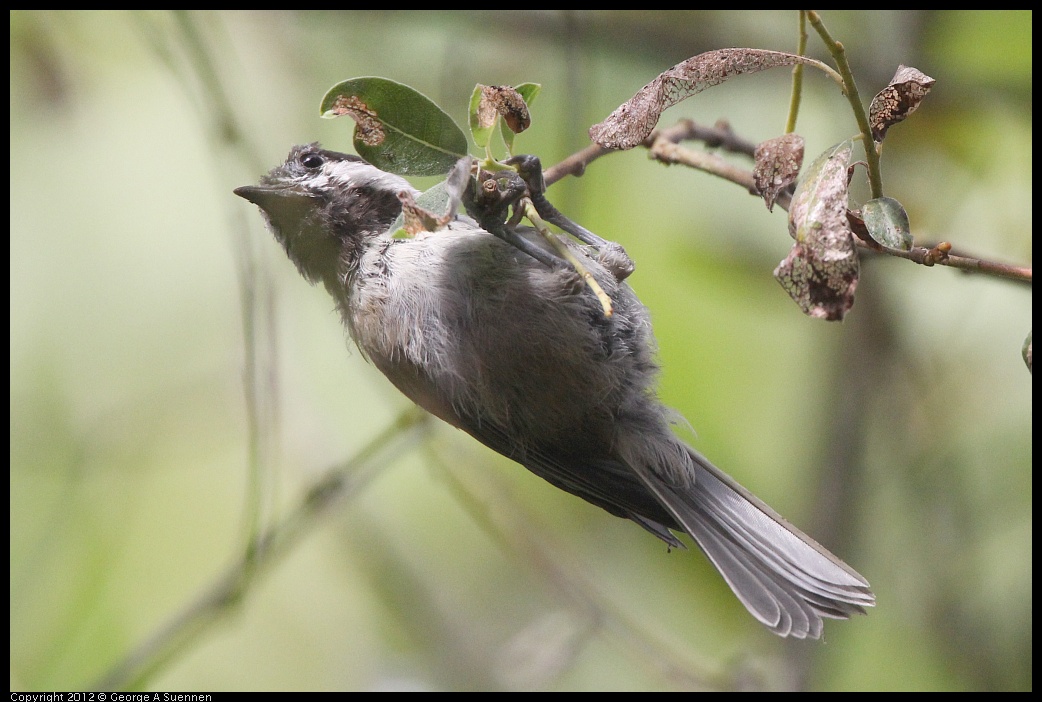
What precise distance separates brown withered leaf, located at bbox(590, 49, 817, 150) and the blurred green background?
1696 millimetres

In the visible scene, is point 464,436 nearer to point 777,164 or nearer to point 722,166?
point 722,166

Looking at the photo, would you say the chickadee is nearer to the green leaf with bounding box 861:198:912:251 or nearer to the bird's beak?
the bird's beak

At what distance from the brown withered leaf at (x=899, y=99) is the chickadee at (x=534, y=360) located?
0.89 m

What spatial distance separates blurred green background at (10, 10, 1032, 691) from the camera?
376cm

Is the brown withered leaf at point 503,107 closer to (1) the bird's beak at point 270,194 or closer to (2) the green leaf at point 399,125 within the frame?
(2) the green leaf at point 399,125

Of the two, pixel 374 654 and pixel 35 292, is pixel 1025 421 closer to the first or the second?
pixel 374 654

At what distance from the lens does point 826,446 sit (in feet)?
12.7

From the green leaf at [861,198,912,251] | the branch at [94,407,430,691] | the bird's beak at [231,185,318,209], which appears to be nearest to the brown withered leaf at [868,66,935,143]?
the green leaf at [861,198,912,251]

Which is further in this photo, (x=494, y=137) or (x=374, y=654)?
(x=374, y=654)

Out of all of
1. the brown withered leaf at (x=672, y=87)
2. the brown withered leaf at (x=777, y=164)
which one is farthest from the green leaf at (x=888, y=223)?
the brown withered leaf at (x=672, y=87)

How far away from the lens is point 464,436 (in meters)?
4.16

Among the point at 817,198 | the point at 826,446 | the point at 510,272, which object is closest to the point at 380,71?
the point at 510,272

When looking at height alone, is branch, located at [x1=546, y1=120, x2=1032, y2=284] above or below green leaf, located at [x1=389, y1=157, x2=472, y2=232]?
below

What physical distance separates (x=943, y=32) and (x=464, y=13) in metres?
2.21
